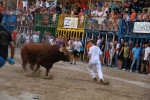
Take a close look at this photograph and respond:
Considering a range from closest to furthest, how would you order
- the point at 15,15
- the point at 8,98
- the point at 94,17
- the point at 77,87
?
the point at 8,98
the point at 77,87
the point at 94,17
the point at 15,15

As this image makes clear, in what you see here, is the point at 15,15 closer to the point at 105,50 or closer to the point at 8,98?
the point at 105,50

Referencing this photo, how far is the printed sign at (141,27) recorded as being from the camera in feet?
51.6

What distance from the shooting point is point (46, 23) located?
23562 mm

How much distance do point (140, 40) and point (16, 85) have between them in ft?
30.3

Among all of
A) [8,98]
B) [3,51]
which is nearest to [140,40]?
[8,98]

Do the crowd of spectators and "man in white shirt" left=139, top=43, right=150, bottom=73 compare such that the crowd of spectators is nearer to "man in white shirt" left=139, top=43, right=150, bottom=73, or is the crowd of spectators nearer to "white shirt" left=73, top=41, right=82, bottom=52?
"man in white shirt" left=139, top=43, right=150, bottom=73

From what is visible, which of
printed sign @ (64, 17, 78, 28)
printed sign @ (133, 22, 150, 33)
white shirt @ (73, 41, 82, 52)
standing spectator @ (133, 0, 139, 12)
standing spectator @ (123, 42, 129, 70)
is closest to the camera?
printed sign @ (133, 22, 150, 33)

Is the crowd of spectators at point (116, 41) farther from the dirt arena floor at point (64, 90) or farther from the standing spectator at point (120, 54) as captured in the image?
the dirt arena floor at point (64, 90)

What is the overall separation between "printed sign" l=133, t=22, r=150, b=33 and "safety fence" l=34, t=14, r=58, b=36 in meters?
7.55

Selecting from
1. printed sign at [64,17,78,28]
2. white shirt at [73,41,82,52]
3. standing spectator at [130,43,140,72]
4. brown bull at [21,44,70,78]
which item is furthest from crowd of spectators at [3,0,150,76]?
brown bull at [21,44,70,78]

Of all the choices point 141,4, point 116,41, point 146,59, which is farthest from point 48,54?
point 141,4

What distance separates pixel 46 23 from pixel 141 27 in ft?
31.0

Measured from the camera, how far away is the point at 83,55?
19688mm

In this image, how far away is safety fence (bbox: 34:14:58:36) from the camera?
22.5 metres
